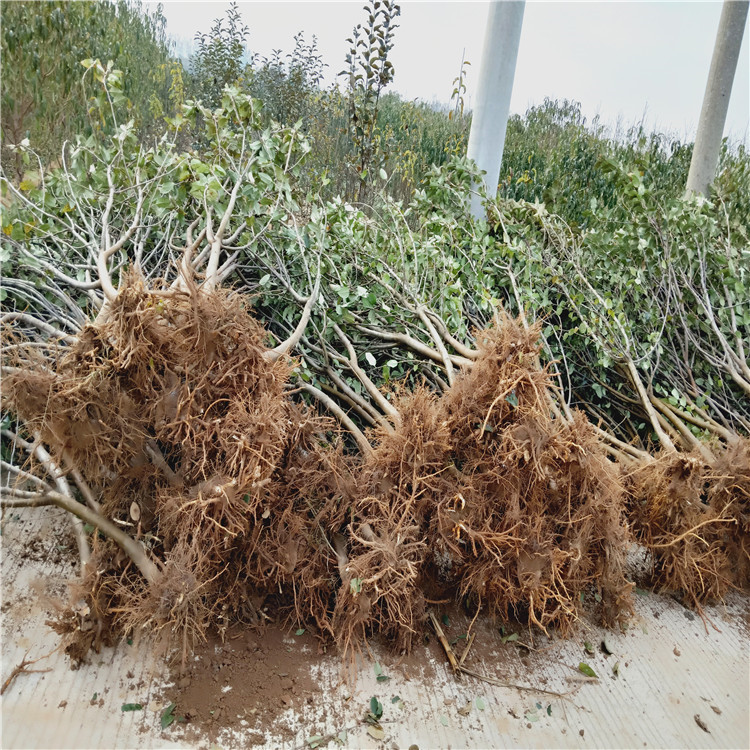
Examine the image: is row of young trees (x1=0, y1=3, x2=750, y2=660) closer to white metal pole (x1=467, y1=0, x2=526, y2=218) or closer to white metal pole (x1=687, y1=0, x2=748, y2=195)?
white metal pole (x1=467, y1=0, x2=526, y2=218)

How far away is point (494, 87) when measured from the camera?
164 inches

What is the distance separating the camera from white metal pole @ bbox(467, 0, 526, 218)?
400 cm

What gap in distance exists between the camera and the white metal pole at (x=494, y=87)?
13.1 feet

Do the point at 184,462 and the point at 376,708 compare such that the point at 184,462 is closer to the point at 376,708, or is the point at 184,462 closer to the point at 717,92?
the point at 376,708

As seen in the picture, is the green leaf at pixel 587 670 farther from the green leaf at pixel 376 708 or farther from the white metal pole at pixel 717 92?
the white metal pole at pixel 717 92

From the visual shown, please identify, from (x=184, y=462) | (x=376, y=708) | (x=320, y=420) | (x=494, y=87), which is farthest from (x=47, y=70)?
(x=376, y=708)

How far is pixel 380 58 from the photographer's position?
5.41 meters

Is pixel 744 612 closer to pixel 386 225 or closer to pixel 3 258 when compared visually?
pixel 386 225

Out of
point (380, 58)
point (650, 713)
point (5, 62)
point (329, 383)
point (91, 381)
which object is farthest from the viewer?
point (380, 58)

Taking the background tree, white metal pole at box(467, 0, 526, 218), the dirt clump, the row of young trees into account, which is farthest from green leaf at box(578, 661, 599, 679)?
the background tree

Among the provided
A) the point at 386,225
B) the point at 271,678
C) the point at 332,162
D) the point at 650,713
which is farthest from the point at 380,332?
the point at 332,162

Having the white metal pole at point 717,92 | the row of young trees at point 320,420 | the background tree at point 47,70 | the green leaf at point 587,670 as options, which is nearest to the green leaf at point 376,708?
the row of young trees at point 320,420

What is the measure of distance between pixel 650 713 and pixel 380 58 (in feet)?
17.4

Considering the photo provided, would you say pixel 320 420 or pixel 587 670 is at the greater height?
pixel 320 420
